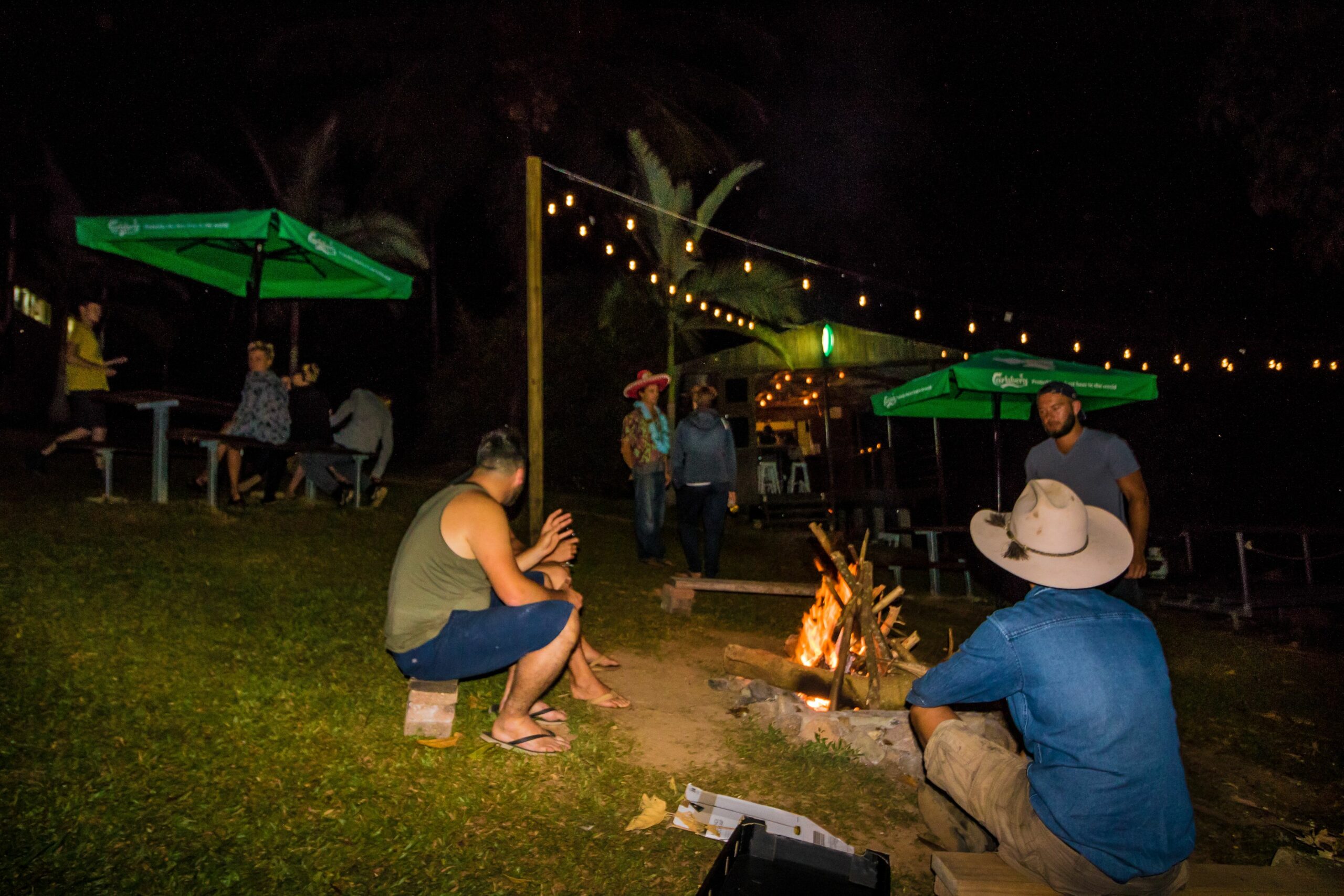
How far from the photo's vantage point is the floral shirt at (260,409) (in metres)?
8.49

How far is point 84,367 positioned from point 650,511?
5801 mm

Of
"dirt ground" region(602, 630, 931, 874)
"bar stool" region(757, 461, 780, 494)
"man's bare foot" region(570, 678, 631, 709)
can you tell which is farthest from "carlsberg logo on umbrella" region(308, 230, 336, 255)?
"bar stool" region(757, 461, 780, 494)

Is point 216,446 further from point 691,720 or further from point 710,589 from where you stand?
point 691,720

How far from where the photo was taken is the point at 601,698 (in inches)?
203

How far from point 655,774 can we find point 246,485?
7320 millimetres

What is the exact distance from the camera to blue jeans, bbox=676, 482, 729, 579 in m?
8.53

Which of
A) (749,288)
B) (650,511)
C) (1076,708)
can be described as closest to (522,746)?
(1076,708)

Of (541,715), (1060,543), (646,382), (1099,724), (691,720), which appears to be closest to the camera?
(1099,724)

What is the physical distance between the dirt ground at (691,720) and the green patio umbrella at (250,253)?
17.5ft

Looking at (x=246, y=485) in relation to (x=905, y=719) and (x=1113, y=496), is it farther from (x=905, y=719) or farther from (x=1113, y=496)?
(x=1113, y=496)

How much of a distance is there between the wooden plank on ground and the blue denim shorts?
2.97m

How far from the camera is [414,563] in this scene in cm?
412

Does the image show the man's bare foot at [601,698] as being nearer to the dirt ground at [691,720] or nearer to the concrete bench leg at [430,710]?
the dirt ground at [691,720]

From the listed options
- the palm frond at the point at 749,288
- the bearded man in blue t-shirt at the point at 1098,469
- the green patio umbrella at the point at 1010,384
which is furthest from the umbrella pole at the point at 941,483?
the palm frond at the point at 749,288
